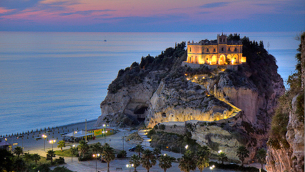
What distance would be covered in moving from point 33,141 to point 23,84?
84745mm

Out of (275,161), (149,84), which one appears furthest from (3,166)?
(149,84)

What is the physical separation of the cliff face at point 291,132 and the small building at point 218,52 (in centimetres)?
4745

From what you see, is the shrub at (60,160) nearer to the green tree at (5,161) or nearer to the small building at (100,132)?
the green tree at (5,161)

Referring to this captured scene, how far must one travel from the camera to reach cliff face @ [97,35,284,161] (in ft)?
200

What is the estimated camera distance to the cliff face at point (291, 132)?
22.3 m

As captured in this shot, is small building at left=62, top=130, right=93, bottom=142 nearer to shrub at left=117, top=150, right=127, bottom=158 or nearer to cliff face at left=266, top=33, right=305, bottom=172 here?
shrub at left=117, top=150, right=127, bottom=158

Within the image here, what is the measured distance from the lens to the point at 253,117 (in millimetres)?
69625

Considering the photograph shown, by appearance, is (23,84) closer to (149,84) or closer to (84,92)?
(84,92)

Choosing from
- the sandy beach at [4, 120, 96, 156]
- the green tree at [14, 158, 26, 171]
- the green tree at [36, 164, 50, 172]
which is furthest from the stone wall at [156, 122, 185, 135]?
the green tree at [14, 158, 26, 171]

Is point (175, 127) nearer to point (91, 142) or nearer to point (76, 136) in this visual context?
point (91, 142)

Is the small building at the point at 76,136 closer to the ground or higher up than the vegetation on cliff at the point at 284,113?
closer to the ground

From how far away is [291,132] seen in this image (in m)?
23.9

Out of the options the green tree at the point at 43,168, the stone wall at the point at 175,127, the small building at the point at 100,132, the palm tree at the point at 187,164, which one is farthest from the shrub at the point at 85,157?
the palm tree at the point at 187,164

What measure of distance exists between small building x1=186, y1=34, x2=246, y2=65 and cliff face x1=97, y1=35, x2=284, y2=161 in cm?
258
